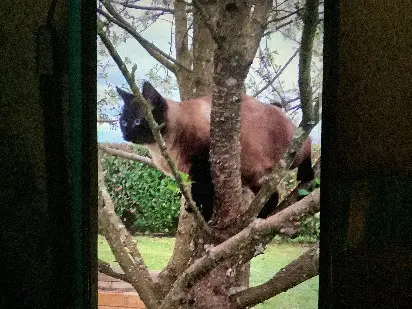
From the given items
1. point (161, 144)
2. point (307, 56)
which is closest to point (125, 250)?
point (161, 144)

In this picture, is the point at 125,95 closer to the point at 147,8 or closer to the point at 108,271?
the point at 147,8

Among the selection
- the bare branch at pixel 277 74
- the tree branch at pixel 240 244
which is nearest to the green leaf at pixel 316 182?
the tree branch at pixel 240 244

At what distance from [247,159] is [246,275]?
16cm

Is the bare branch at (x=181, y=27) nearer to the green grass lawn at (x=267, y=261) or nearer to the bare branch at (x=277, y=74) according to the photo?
the bare branch at (x=277, y=74)

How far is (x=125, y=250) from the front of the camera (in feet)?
2.38

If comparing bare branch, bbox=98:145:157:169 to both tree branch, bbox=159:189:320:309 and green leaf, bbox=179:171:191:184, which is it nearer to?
green leaf, bbox=179:171:191:184

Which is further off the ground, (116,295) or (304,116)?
(304,116)

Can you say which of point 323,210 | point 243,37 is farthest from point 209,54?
point 323,210

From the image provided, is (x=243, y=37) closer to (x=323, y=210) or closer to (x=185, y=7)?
(x=185, y=7)

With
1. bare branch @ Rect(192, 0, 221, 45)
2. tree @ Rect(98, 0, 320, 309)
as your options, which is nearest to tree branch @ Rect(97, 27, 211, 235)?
tree @ Rect(98, 0, 320, 309)

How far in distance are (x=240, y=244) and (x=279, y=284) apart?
0.08 m

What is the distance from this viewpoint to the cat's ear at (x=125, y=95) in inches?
27.8

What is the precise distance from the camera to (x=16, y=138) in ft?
2.51

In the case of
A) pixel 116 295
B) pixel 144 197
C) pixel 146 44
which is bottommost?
pixel 116 295
